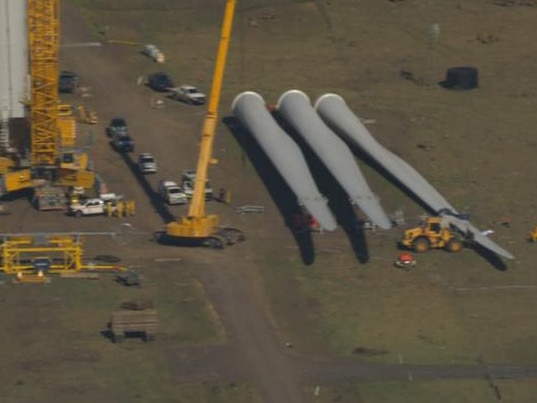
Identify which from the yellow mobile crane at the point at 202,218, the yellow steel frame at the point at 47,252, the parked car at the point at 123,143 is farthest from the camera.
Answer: the parked car at the point at 123,143

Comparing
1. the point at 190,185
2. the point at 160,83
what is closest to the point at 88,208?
the point at 190,185

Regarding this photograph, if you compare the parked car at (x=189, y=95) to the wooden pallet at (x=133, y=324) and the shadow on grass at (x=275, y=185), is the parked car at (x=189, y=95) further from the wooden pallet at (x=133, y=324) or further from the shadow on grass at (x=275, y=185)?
the wooden pallet at (x=133, y=324)

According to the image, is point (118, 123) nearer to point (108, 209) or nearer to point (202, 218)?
point (108, 209)

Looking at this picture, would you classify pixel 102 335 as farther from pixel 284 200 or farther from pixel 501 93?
pixel 501 93

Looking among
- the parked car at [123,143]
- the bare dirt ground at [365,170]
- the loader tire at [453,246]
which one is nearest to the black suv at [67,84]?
the bare dirt ground at [365,170]

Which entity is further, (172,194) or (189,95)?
(189,95)

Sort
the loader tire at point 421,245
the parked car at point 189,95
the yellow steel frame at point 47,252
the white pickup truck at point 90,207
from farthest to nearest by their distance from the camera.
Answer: the parked car at point 189,95 < the white pickup truck at point 90,207 < the loader tire at point 421,245 < the yellow steel frame at point 47,252

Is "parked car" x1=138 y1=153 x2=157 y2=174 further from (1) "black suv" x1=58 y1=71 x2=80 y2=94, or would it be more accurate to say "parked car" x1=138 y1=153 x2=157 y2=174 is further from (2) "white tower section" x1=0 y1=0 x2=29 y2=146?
(1) "black suv" x1=58 y1=71 x2=80 y2=94

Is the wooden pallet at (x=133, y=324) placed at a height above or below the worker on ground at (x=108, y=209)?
above
